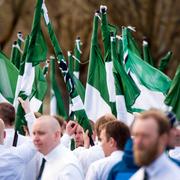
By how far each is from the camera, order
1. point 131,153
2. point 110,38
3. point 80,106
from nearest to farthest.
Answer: point 131,153 → point 80,106 → point 110,38

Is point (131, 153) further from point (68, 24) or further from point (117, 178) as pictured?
point (68, 24)

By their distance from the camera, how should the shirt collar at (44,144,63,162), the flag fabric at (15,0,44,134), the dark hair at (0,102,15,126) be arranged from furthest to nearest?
the flag fabric at (15,0,44,134) < the dark hair at (0,102,15,126) < the shirt collar at (44,144,63,162)

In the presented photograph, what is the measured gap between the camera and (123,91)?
938 centimetres

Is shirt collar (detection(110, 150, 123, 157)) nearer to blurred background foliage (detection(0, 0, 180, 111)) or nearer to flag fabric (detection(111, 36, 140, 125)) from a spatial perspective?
flag fabric (detection(111, 36, 140, 125))

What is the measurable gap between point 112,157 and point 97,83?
410cm

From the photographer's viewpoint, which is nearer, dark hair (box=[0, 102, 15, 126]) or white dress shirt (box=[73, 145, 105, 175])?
white dress shirt (box=[73, 145, 105, 175])

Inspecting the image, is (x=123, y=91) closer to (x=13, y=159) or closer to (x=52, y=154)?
(x=13, y=159)

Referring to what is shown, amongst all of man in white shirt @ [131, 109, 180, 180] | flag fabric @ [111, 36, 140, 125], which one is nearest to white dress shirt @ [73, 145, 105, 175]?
flag fabric @ [111, 36, 140, 125]

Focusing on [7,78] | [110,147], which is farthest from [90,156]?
[7,78]

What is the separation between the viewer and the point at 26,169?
725 cm

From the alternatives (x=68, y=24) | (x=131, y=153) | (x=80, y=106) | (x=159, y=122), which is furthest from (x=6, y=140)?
(x=68, y=24)

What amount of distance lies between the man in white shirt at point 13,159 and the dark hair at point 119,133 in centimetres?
95

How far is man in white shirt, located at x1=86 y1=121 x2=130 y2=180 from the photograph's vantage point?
6160mm

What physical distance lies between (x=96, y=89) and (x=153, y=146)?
5.68m
